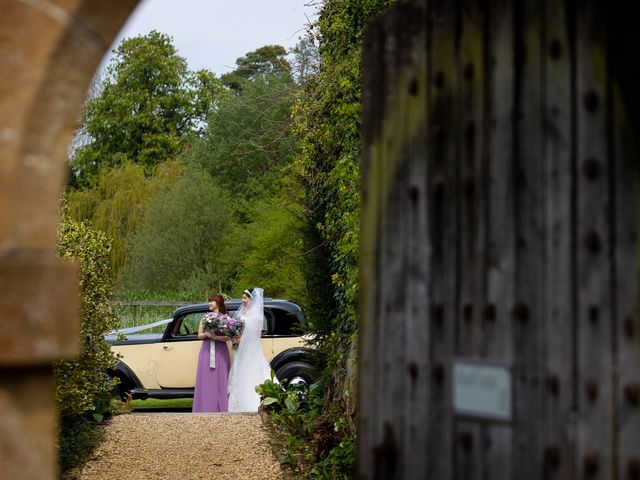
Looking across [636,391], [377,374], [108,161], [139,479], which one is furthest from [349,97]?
[108,161]

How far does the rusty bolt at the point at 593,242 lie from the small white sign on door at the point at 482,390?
0.43 metres

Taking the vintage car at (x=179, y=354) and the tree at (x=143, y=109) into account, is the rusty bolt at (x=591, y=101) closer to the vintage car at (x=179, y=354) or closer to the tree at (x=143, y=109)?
the vintage car at (x=179, y=354)

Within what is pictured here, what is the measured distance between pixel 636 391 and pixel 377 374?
2.86 feet

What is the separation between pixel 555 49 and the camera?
2834mm

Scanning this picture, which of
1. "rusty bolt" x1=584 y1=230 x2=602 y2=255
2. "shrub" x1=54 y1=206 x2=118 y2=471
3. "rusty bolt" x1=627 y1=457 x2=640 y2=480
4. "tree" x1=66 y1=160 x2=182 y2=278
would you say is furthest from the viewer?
"tree" x1=66 y1=160 x2=182 y2=278

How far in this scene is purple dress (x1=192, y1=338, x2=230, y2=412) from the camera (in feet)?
43.4

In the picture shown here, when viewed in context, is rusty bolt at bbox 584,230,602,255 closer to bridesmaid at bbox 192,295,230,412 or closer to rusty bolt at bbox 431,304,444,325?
rusty bolt at bbox 431,304,444,325

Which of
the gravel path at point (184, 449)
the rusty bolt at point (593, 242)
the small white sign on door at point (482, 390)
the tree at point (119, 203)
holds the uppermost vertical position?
the tree at point (119, 203)

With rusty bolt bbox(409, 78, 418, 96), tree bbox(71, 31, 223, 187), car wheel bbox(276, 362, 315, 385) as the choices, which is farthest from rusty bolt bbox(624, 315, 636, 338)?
tree bbox(71, 31, 223, 187)

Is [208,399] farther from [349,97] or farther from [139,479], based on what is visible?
[349,97]

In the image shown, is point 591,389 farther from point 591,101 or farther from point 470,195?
point 591,101

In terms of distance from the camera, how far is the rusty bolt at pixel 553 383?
2752 mm

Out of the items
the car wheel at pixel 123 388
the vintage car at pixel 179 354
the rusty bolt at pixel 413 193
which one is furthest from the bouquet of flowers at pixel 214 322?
the rusty bolt at pixel 413 193

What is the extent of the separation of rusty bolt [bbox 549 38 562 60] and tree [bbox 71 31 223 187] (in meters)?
37.1
